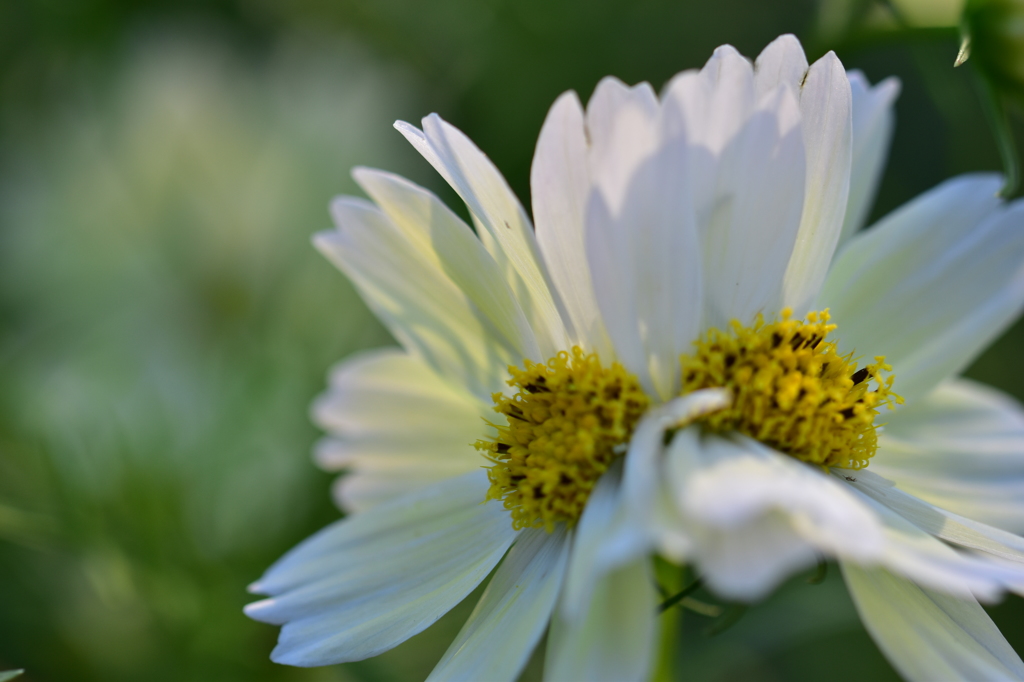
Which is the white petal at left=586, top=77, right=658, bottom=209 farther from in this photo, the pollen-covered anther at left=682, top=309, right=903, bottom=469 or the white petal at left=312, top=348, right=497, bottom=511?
the white petal at left=312, top=348, right=497, bottom=511

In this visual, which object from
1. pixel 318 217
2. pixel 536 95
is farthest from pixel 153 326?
pixel 536 95

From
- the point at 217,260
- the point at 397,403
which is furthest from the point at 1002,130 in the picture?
the point at 217,260

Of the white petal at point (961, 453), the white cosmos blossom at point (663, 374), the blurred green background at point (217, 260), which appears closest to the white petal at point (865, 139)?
the white cosmos blossom at point (663, 374)

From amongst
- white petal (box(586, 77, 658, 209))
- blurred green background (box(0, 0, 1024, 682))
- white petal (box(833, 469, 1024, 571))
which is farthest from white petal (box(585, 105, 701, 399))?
blurred green background (box(0, 0, 1024, 682))

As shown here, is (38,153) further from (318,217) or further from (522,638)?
(522,638)

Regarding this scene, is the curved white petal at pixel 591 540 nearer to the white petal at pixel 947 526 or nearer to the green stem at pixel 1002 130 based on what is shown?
the white petal at pixel 947 526
